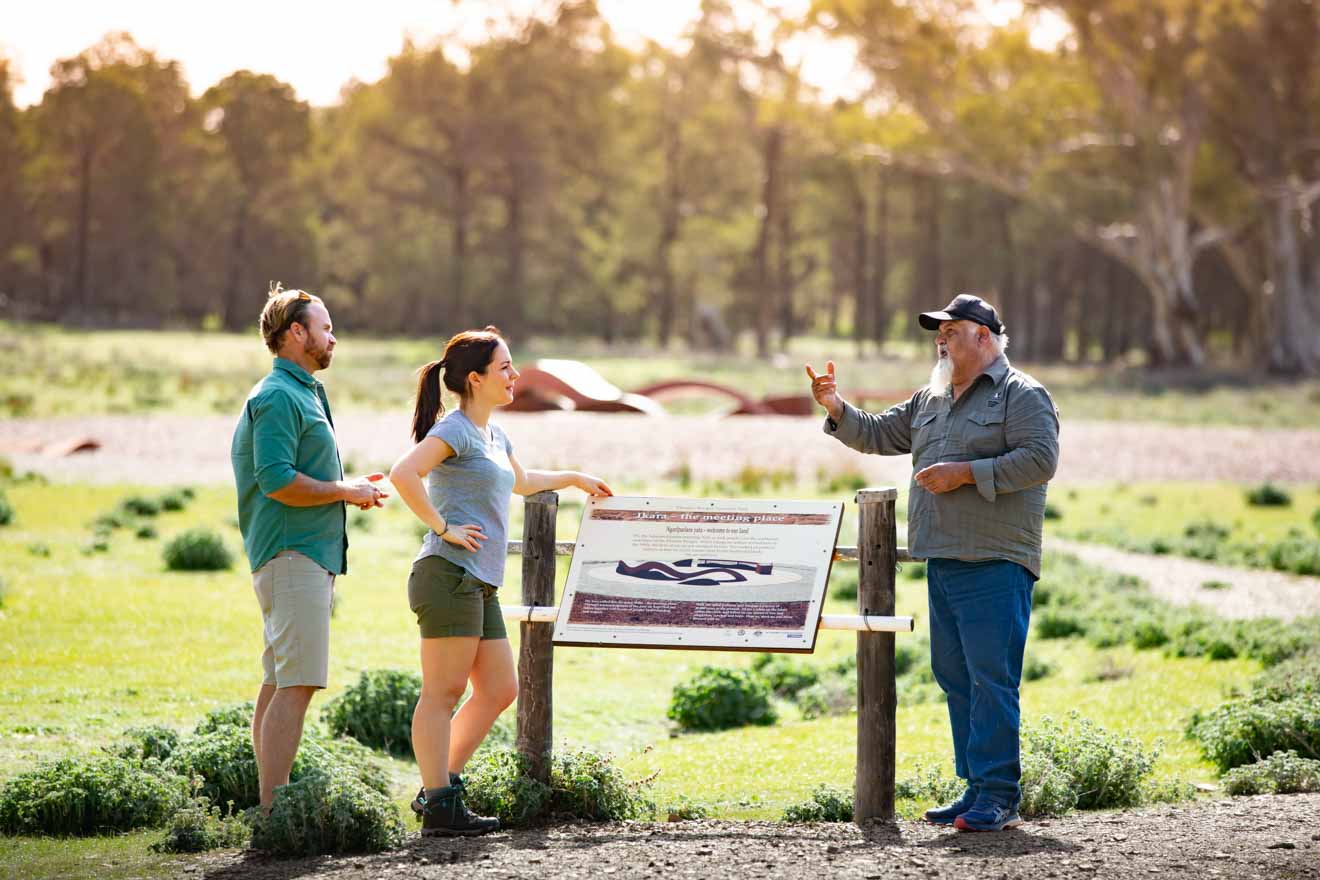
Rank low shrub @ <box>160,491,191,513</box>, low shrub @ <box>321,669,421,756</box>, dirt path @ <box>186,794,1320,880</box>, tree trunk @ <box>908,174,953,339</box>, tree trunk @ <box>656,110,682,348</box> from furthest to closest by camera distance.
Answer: tree trunk @ <box>908,174,953,339</box> → tree trunk @ <box>656,110,682,348</box> → low shrub @ <box>160,491,191,513</box> → low shrub @ <box>321,669,421,756</box> → dirt path @ <box>186,794,1320,880</box>

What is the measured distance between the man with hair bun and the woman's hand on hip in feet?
1.00

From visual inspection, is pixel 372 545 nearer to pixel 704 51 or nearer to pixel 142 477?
pixel 142 477

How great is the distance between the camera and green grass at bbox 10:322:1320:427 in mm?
36125

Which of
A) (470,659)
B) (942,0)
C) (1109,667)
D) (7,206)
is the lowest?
(1109,667)

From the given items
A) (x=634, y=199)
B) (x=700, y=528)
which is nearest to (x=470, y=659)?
(x=700, y=528)

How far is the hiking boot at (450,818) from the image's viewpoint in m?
6.30

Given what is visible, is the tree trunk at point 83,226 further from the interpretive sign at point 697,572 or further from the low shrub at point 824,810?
the low shrub at point 824,810

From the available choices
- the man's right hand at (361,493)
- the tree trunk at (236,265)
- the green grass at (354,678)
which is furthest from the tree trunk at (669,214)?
the man's right hand at (361,493)

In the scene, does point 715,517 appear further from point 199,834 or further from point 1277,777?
point 1277,777

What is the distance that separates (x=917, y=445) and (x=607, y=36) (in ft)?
208

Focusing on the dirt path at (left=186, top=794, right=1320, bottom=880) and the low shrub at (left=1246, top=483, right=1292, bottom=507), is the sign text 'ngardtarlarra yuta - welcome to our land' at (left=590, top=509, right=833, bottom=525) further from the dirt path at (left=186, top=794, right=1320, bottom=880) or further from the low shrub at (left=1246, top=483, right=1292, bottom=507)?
the low shrub at (left=1246, top=483, right=1292, bottom=507)

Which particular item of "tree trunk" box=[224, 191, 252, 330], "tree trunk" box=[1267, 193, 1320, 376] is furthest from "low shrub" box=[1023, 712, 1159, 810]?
"tree trunk" box=[224, 191, 252, 330]

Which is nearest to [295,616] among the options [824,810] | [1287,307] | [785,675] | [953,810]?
[824,810]

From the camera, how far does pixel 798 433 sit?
92.2ft
